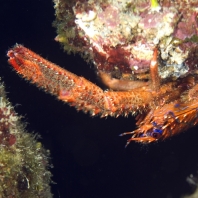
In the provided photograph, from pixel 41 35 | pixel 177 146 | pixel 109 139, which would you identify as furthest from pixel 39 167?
pixel 177 146

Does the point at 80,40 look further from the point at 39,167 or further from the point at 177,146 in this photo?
the point at 177,146

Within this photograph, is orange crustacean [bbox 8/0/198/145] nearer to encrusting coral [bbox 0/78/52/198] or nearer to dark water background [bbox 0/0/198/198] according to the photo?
encrusting coral [bbox 0/78/52/198]

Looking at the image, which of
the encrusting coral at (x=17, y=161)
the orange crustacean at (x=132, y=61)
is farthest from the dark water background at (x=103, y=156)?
the encrusting coral at (x=17, y=161)

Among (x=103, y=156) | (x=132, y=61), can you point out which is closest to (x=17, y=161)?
(x=132, y=61)

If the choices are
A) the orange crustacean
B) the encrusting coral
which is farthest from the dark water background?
the encrusting coral

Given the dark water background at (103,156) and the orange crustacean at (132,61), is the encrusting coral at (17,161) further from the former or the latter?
the dark water background at (103,156)

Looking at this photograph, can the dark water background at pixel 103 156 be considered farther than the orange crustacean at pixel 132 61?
Yes

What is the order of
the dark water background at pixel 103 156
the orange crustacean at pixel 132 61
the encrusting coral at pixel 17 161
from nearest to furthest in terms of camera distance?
the orange crustacean at pixel 132 61 < the encrusting coral at pixel 17 161 < the dark water background at pixel 103 156

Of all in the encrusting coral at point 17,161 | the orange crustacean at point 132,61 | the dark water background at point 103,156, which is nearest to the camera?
the orange crustacean at point 132,61
